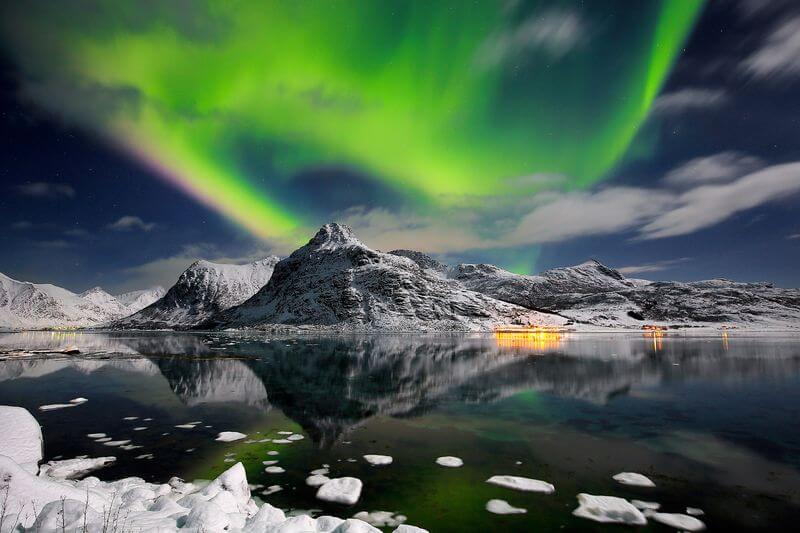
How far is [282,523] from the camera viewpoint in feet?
29.2

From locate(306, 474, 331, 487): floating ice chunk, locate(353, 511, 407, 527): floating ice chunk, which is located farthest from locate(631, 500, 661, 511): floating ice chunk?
locate(306, 474, 331, 487): floating ice chunk

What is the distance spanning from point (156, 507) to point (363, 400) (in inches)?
628

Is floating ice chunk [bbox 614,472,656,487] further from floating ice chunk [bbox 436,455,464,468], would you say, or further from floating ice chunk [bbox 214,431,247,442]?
floating ice chunk [bbox 214,431,247,442]

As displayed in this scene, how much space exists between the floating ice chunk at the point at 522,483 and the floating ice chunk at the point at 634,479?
2.36m

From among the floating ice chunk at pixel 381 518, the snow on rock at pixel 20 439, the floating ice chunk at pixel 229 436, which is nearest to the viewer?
the floating ice chunk at pixel 381 518

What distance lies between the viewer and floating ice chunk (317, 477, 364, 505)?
1094 cm

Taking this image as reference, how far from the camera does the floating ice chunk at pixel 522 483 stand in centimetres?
1164

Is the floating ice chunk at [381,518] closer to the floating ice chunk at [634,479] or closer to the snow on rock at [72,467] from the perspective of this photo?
the floating ice chunk at [634,479]

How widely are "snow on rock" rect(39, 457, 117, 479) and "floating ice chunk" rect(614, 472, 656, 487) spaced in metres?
16.8

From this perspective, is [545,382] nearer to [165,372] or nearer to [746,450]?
[746,450]

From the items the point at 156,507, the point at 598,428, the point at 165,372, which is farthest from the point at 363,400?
the point at 165,372

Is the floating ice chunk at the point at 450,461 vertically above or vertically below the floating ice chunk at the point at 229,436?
above

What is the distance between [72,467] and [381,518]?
36.0 ft

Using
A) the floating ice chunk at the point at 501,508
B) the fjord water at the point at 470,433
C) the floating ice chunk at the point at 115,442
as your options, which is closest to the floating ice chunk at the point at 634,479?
the fjord water at the point at 470,433
